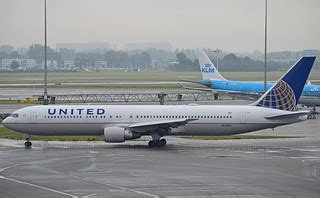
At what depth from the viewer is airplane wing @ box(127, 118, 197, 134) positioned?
46.4 metres

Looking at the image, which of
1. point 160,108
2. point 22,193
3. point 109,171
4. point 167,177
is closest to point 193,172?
point 167,177

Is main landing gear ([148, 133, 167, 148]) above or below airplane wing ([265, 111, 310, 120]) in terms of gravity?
below

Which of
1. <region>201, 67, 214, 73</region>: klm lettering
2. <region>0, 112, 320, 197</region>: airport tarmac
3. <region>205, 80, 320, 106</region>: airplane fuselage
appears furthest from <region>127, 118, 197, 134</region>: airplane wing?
<region>201, 67, 214, 73</region>: klm lettering

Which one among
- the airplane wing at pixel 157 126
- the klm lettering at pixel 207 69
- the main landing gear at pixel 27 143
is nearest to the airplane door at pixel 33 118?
the main landing gear at pixel 27 143

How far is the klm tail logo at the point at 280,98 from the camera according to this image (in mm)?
48594

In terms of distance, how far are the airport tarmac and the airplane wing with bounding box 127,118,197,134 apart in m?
1.27

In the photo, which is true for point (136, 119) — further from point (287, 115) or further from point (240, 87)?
point (240, 87)

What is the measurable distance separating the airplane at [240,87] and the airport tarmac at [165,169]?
80.1ft

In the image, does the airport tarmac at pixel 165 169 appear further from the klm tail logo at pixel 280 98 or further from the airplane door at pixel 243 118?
the klm tail logo at pixel 280 98

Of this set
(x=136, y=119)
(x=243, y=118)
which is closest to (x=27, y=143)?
(x=136, y=119)

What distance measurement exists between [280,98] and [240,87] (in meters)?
43.3

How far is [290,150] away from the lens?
150ft

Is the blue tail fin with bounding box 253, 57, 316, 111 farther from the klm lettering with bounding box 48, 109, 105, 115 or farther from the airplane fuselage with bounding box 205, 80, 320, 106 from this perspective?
the airplane fuselage with bounding box 205, 80, 320, 106

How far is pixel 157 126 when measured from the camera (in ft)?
153
